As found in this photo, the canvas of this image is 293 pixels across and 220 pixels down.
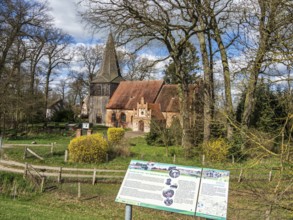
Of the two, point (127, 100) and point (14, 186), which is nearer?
point (14, 186)

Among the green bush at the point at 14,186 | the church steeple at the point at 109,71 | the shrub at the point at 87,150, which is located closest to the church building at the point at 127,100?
the church steeple at the point at 109,71

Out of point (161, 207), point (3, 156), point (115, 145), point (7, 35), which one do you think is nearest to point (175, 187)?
point (161, 207)

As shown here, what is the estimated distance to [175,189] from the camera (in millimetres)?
4902

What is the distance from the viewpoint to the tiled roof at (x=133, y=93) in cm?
4431

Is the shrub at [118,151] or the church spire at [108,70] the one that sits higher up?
the church spire at [108,70]

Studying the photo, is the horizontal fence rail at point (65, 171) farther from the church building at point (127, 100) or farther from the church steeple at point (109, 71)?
the church steeple at point (109, 71)

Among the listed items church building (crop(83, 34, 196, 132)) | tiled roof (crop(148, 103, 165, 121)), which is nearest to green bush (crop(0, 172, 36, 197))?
church building (crop(83, 34, 196, 132))

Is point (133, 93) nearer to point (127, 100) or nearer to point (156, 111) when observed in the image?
point (127, 100)

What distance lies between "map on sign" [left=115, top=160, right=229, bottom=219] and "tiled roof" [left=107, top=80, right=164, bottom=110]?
37874 mm

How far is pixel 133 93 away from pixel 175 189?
42.1 metres

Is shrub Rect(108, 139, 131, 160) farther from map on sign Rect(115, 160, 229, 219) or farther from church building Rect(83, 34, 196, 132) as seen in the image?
church building Rect(83, 34, 196, 132)

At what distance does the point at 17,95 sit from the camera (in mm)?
31359

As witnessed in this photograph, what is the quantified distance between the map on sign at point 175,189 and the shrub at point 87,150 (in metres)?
14.1

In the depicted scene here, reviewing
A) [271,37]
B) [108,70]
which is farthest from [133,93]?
[271,37]
